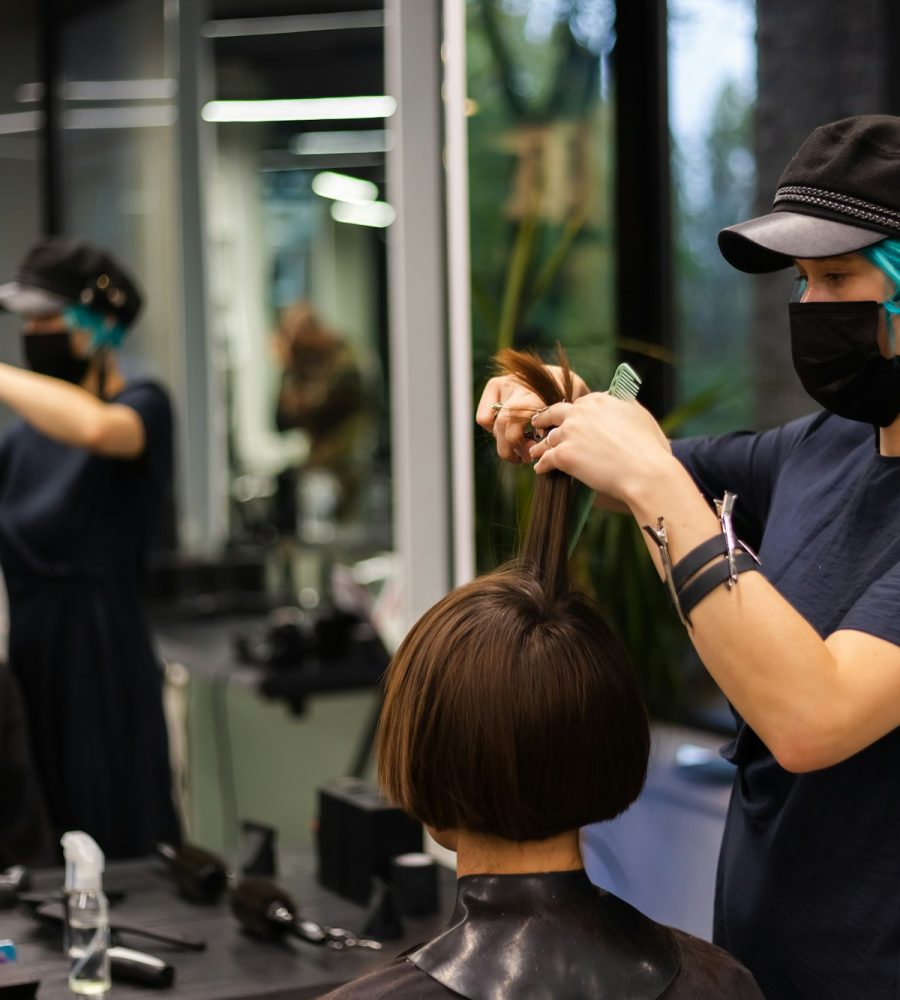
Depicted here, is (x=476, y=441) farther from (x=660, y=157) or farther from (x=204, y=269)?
(x=204, y=269)

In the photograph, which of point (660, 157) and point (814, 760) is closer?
point (814, 760)

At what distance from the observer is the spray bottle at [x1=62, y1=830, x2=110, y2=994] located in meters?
1.69

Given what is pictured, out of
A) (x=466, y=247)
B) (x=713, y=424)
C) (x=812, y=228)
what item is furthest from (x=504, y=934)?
(x=713, y=424)

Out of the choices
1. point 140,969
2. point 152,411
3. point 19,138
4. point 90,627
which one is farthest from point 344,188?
point 140,969

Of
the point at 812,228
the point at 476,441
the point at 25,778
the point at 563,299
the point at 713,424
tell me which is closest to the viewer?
the point at 812,228

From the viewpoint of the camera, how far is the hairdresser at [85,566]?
10.2 feet

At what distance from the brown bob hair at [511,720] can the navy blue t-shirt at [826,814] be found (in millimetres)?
222

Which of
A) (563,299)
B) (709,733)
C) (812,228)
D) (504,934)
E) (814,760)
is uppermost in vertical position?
(812,228)

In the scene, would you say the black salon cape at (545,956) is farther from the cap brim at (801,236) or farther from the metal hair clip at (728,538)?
the cap brim at (801,236)

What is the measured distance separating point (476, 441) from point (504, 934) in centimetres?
128

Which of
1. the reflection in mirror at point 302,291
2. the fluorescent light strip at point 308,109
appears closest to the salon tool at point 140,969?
the reflection in mirror at point 302,291

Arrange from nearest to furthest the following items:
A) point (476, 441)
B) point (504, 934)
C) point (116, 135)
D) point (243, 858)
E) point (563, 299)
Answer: point (504, 934)
point (243, 858)
point (476, 441)
point (563, 299)
point (116, 135)

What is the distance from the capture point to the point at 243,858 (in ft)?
7.19

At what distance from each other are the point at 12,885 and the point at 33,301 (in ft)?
4.82
